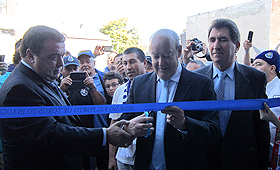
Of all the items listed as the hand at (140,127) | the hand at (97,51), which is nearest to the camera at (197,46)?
the hand at (97,51)

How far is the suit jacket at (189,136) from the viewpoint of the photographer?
218cm

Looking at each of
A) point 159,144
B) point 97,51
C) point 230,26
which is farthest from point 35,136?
point 97,51

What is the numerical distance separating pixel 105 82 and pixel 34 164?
257 cm

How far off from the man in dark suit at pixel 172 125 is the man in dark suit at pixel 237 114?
0.75 ft

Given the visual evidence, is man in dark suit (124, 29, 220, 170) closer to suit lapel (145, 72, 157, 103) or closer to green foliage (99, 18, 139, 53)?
suit lapel (145, 72, 157, 103)

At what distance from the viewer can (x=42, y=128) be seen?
2027 mm

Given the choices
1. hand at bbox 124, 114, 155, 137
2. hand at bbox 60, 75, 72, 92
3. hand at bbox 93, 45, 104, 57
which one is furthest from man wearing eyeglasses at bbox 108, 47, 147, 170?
hand at bbox 93, 45, 104, 57

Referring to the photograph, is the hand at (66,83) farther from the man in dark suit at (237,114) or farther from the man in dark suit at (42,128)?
the man in dark suit at (237,114)

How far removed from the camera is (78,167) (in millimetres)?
2363

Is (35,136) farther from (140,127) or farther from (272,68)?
(272,68)

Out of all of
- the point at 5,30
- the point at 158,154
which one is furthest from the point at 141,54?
the point at 5,30

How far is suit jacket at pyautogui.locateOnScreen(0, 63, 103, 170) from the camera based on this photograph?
2002mm

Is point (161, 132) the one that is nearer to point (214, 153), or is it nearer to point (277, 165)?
point (214, 153)

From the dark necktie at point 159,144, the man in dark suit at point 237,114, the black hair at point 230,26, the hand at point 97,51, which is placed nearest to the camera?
the dark necktie at point 159,144
